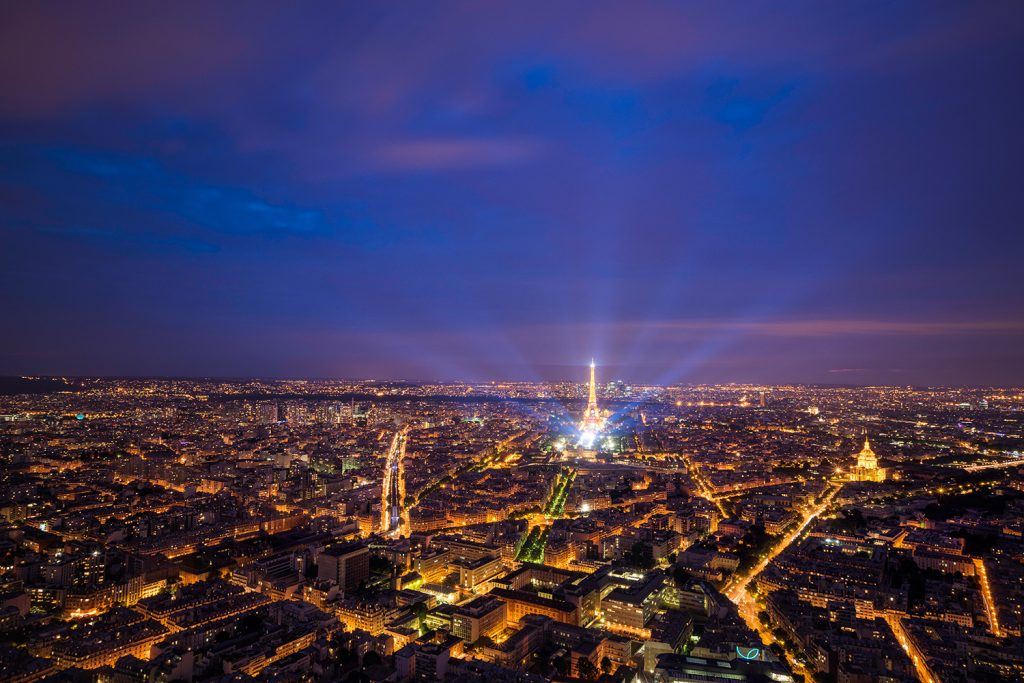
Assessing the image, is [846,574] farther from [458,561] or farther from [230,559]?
[230,559]

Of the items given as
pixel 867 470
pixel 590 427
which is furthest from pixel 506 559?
pixel 590 427

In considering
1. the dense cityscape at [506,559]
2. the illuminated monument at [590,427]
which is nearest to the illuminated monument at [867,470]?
the dense cityscape at [506,559]

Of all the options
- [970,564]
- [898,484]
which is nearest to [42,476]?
[970,564]

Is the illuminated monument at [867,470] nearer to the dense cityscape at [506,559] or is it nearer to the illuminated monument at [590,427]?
the dense cityscape at [506,559]

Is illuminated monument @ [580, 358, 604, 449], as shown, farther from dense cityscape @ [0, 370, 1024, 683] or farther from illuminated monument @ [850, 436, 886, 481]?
illuminated monument @ [850, 436, 886, 481]

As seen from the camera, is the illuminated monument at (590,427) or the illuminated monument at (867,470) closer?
the illuminated monument at (867,470)

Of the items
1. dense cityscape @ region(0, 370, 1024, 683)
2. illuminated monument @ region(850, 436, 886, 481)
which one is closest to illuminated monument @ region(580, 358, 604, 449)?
dense cityscape @ region(0, 370, 1024, 683)

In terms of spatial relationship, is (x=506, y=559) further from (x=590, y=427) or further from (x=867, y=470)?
(x=590, y=427)

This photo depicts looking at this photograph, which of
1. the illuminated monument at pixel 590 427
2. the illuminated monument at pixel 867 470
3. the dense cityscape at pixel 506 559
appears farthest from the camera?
the illuminated monument at pixel 590 427
